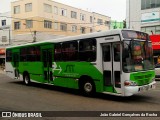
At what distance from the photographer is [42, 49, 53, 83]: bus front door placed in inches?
633

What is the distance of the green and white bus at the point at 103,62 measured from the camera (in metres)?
11.4

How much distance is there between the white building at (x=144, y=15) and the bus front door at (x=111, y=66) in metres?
25.0

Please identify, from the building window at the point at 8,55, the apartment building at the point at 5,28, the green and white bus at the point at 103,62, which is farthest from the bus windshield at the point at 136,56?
the apartment building at the point at 5,28

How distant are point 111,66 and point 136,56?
3.63 ft

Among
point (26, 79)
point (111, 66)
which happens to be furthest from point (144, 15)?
point (111, 66)

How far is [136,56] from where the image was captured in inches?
463

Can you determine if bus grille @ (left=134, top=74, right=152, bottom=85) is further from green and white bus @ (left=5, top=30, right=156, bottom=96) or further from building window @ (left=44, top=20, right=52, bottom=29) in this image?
building window @ (left=44, top=20, right=52, bottom=29)

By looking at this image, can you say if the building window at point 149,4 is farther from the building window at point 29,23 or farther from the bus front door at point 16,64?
the building window at point 29,23

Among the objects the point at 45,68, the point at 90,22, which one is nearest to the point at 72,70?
the point at 45,68

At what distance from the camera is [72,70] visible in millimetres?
14156

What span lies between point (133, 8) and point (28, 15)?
26401mm

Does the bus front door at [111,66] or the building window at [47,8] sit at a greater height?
the building window at [47,8]

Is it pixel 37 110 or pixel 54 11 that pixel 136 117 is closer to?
pixel 37 110

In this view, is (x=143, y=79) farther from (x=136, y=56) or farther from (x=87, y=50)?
(x=87, y=50)
